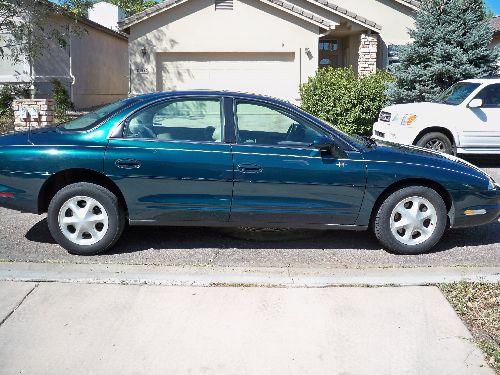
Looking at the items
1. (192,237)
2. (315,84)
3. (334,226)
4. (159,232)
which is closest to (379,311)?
(334,226)

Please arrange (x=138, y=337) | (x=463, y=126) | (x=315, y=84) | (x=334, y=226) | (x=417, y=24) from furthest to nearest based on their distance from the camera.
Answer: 1. (x=417, y=24)
2. (x=315, y=84)
3. (x=463, y=126)
4. (x=334, y=226)
5. (x=138, y=337)

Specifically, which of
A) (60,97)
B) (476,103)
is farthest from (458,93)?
(60,97)

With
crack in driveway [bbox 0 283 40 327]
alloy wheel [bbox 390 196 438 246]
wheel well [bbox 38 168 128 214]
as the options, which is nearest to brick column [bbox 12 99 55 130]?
wheel well [bbox 38 168 128 214]

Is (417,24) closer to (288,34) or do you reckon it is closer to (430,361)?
(288,34)

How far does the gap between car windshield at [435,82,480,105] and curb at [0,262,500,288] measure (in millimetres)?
6565

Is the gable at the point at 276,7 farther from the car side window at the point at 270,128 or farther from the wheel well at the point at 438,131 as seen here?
the car side window at the point at 270,128

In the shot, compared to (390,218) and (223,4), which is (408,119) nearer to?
(390,218)

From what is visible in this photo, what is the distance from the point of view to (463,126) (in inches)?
413

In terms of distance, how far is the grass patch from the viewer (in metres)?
3.68

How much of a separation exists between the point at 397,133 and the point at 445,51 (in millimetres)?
4305

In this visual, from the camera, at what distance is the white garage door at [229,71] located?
16.6 m

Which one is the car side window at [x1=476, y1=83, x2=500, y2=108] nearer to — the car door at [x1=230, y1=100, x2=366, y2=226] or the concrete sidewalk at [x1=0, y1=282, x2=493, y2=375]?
the car door at [x1=230, y1=100, x2=366, y2=226]

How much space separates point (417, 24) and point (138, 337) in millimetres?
13194

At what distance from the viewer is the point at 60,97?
17.3 metres
